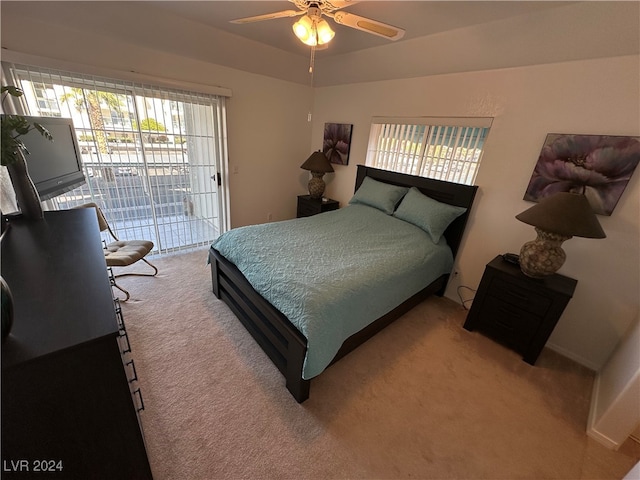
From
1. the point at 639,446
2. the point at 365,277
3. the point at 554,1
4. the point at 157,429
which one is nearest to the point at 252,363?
the point at 157,429

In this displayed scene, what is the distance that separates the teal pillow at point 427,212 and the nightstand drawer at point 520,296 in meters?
0.62

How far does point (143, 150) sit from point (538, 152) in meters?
3.68

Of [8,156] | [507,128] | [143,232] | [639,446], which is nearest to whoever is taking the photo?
[8,156]

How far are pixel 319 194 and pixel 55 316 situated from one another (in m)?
3.12

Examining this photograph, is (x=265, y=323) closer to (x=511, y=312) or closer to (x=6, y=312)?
(x=6, y=312)

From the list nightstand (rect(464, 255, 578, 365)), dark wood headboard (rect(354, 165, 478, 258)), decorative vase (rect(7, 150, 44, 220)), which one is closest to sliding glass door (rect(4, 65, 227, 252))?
decorative vase (rect(7, 150, 44, 220))

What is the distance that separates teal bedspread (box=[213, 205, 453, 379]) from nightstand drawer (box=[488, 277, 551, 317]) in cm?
48

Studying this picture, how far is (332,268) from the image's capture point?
181cm

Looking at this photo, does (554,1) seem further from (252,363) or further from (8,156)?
(8,156)

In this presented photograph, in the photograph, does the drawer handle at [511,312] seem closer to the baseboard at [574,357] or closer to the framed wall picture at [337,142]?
the baseboard at [574,357]

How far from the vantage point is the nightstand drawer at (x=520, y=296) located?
189 cm

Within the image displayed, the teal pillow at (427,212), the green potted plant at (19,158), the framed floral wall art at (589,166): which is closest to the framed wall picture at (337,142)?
the teal pillow at (427,212)

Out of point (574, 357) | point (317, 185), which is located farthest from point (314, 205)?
point (574, 357)

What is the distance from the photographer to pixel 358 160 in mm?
3439
